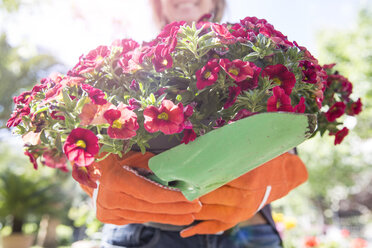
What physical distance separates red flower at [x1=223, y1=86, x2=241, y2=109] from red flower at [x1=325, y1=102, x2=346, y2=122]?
537 mm

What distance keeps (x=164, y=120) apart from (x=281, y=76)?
0.36 m

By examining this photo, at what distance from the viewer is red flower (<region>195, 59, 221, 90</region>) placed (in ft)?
2.60

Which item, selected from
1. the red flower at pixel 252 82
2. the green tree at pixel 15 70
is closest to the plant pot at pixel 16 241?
the green tree at pixel 15 70

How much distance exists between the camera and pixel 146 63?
0.87m

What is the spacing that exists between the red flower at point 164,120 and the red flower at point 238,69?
0.17 metres

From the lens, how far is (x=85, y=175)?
0.88 m

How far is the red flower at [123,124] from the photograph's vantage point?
745 mm

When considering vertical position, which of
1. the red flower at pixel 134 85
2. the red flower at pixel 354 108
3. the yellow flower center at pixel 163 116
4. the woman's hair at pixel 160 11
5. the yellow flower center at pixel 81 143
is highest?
the woman's hair at pixel 160 11

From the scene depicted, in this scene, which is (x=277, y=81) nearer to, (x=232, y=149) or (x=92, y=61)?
(x=232, y=149)

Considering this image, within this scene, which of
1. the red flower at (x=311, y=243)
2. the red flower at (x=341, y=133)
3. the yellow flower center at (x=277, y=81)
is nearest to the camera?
the yellow flower center at (x=277, y=81)

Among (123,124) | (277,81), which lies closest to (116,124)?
(123,124)

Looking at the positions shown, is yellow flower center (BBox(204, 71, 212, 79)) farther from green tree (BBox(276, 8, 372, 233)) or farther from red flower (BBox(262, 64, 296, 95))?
green tree (BBox(276, 8, 372, 233))

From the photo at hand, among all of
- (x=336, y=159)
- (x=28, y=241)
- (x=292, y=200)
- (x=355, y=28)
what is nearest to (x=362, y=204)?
(x=292, y=200)

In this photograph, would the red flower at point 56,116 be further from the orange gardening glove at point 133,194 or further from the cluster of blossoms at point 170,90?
the orange gardening glove at point 133,194
